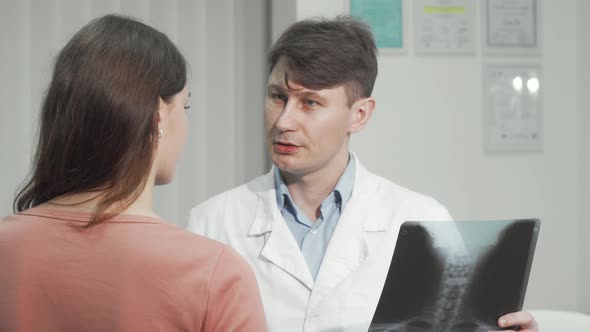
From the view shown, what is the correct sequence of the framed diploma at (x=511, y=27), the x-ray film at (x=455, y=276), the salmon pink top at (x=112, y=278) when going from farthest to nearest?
the framed diploma at (x=511, y=27), the x-ray film at (x=455, y=276), the salmon pink top at (x=112, y=278)

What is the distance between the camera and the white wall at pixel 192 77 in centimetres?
254

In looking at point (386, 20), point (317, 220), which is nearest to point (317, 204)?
point (317, 220)

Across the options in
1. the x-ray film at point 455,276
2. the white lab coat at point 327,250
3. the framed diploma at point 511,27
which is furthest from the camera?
the framed diploma at point 511,27

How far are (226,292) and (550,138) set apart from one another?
2074 millimetres

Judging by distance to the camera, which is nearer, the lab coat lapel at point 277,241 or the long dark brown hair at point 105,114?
the long dark brown hair at point 105,114

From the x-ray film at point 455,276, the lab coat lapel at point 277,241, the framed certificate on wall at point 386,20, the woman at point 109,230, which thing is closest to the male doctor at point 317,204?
the lab coat lapel at point 277,241

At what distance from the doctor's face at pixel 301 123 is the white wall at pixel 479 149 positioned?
872 millimetres

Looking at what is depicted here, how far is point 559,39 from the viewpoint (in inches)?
105

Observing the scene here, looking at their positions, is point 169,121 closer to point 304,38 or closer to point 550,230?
point 304,38

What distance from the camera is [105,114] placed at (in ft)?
2.97

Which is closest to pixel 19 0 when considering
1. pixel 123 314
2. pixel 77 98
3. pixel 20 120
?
pixel 20 120

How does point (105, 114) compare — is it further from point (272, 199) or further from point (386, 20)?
point (386, 20)

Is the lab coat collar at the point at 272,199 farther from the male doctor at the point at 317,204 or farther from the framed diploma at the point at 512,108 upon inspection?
the framed diploma at the point at 512,108

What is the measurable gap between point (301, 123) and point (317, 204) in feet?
0.67
